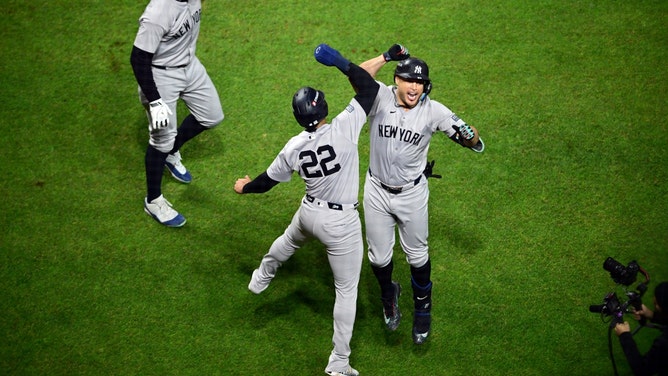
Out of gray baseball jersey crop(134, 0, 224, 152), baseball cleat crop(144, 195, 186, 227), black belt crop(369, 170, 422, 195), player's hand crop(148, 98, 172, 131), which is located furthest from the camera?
baseball cleat crop(144, 195, 186, 227)

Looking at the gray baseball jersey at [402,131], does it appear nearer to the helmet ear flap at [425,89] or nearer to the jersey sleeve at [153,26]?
the helmet ear flap at [425,89]

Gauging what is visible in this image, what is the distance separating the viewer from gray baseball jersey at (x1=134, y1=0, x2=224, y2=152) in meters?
5.51

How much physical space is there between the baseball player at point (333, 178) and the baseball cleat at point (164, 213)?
1425mm

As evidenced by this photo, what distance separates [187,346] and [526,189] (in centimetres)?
327

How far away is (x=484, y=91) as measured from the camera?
7059 millimetres

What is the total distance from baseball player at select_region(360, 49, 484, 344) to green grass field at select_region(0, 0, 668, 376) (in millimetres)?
578

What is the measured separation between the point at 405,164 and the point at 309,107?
0.87m

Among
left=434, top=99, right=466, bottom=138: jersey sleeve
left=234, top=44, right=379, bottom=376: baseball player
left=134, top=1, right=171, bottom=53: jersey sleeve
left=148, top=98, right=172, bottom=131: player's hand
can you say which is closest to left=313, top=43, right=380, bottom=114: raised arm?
left=234, top=44, right=379, bottom=376: baseball player

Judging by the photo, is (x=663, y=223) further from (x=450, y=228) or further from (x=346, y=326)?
(x=346, y=326)

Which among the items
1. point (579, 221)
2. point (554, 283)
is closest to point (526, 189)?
point (579, 221)

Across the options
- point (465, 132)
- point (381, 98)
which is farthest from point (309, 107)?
point (465, 132)

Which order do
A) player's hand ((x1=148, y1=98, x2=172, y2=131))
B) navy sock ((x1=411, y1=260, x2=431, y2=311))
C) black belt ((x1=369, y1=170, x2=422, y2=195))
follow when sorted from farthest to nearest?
player's hand ((x1=148, y1=98, x2=172, y2=131)), navy sock ((x1=411, y1=260, x2=431, y2=311)), black belt ((x1=369, y1=170, x2=422, y2=195))

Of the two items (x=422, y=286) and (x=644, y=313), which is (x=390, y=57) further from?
(x=644, y=313)

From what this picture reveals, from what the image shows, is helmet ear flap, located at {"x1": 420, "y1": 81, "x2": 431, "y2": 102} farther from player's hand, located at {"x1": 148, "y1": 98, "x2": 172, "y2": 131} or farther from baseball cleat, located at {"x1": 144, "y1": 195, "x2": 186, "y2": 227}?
baseball cleat, located at {"x1": 144, "y1": 195, "x2": 186, "y2": 227}
